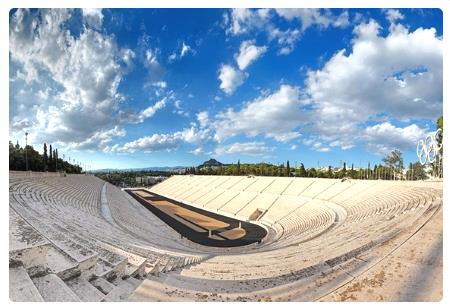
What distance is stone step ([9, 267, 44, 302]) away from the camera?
3.23 meters

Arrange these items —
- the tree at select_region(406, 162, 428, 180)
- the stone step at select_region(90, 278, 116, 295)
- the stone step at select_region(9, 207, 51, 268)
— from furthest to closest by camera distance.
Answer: the tree at select_region(406, 162, 428, 180)
the stone step at select_region(90, 278, 116, 295)
the stone step at select_region(9, 207, 51, 268)

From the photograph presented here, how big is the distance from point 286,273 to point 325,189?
26.5m

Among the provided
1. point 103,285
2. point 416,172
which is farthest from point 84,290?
point 416,172

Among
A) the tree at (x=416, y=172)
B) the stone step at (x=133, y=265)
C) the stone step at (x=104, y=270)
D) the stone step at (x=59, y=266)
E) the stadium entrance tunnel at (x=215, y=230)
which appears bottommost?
the stadium entrance tunnel at (x=215, y=230)

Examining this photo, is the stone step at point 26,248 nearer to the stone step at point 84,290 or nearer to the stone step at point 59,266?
the stone step at point 59,266

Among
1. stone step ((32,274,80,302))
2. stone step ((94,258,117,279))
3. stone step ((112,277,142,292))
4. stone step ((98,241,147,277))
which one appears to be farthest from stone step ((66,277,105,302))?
stone step ((98,241,147,277))

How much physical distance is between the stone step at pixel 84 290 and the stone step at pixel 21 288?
1.83 feet

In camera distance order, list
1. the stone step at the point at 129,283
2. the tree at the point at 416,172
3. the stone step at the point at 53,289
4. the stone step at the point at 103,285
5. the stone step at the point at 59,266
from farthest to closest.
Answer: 1. the tree at the point at 416,172
2. the stone step at the point at 129,283
3. the stone step at the point at 103,285
4. the stone step at the point at 59,266
5. the stone step at the point at 53,289

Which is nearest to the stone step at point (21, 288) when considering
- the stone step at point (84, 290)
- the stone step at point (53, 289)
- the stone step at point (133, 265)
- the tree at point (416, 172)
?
the stone step at point (53, 289)

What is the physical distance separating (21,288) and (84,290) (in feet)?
2.58

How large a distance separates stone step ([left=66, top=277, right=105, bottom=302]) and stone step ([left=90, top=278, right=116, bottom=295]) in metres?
0.17

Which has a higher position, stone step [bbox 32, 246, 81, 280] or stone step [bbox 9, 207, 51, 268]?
stone step [bbox 9, 207, 51, 268]

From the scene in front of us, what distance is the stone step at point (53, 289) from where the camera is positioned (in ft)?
11.2

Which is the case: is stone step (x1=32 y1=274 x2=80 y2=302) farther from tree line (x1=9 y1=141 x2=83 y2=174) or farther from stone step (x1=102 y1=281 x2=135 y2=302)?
tree line (x1=9 y1=141 x2=83 y2=174)
